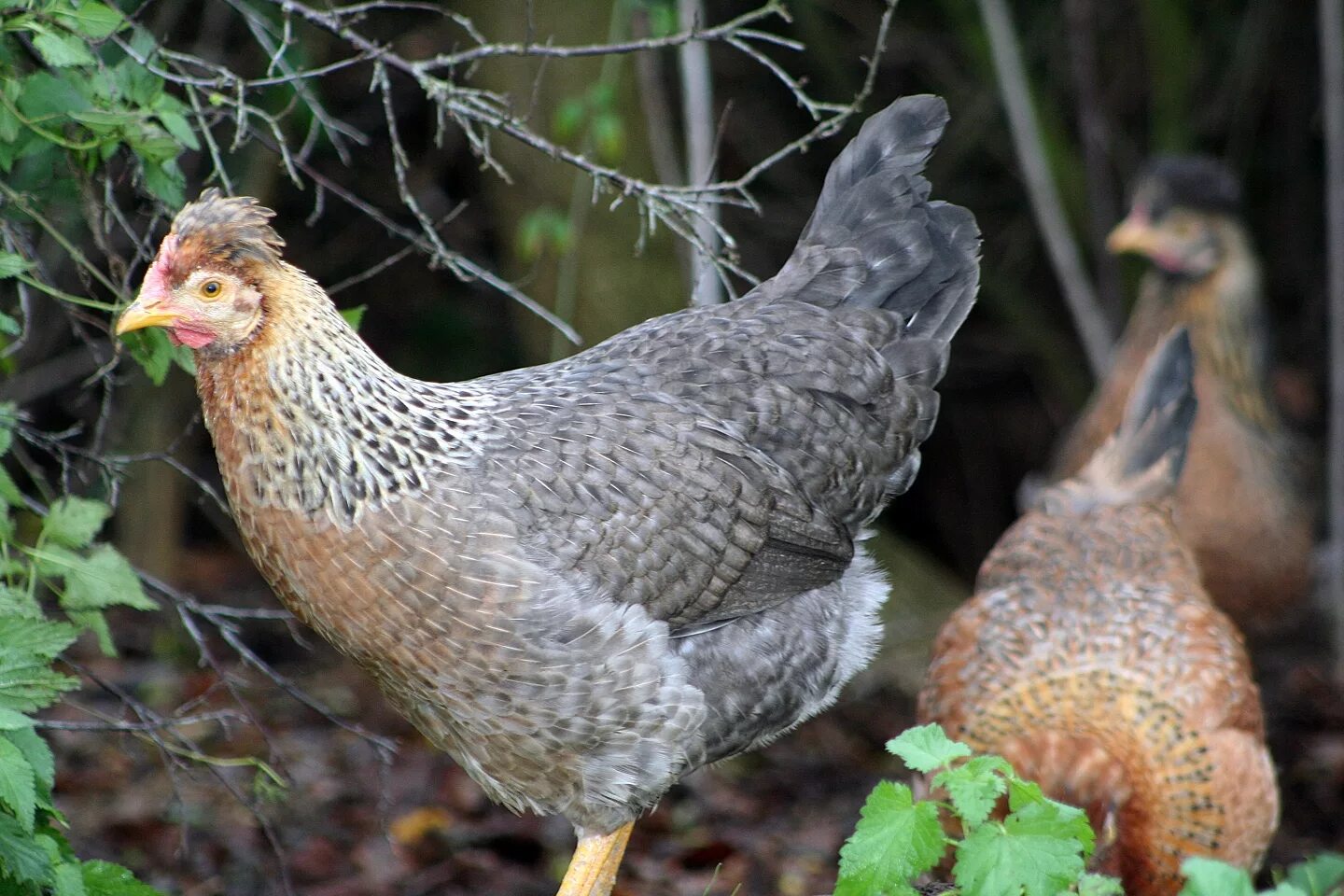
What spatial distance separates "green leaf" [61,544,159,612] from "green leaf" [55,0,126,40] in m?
1.10

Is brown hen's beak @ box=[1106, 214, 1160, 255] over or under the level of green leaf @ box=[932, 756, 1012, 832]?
over

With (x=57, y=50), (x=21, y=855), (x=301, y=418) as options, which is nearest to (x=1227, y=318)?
(x=301, y=418)

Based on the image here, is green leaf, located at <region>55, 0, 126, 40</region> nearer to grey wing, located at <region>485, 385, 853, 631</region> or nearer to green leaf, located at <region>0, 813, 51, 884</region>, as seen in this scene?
grey wing, located at <region>485, 385, 853, 631</region>

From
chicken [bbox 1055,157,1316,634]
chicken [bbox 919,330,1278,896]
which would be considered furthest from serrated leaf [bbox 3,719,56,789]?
chicken [bbox 1055,157,1316,634]

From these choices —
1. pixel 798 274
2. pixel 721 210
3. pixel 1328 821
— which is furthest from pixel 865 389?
pixel 721 210

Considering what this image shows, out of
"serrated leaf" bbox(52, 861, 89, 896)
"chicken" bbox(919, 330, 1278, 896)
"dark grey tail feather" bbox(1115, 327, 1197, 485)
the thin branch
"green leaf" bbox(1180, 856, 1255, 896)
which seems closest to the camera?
"green leaf" bbox(1180, 856, 1255, 896)

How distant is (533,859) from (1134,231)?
371 cm

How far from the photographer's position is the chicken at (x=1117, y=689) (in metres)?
3.57

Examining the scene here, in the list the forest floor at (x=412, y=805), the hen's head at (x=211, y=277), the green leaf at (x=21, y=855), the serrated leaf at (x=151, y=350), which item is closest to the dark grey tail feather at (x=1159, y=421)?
the forest floor at (x=412, y=805)

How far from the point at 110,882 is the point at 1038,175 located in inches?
204

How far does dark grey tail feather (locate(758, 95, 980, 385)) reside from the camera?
382 cm

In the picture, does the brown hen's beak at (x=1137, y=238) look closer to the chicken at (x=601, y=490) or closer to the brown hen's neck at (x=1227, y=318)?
the brown hen's neck at (x=1227, y=318)

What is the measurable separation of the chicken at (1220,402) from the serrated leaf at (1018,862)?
10.9ft

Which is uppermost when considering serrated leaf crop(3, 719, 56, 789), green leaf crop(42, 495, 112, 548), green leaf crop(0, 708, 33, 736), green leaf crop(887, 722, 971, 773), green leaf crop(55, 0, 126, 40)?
green leaf crop(55, 0, 126, 40)
